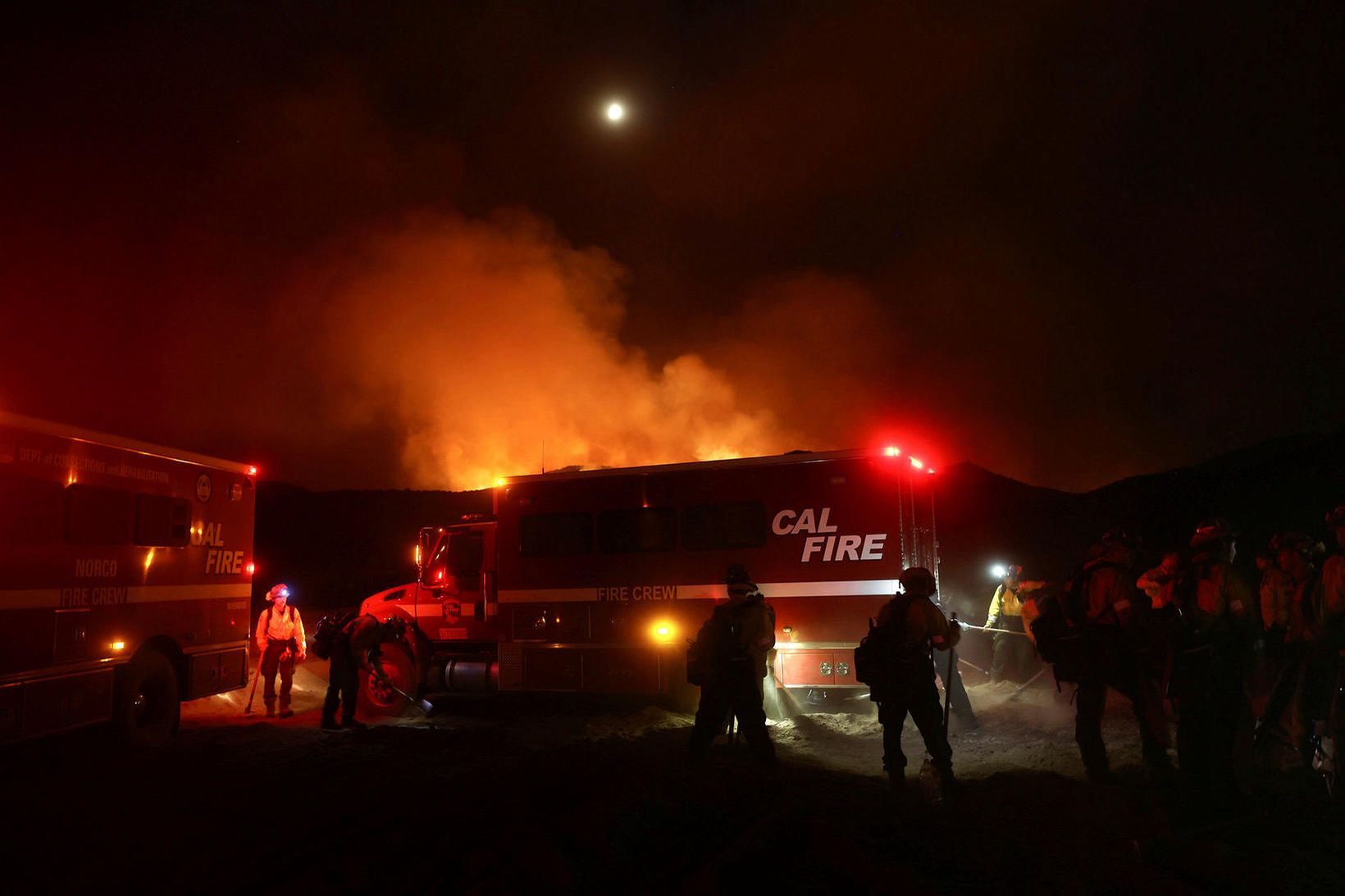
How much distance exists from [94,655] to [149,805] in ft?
8.76

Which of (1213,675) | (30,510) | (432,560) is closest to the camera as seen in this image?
(1213,675)

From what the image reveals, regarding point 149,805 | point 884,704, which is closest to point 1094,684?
point 884,704

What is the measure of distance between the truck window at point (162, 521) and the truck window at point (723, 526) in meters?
5.50

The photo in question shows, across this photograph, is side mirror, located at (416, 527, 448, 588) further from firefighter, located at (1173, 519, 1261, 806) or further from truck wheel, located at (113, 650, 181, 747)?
firefighter, located at (1173, 519, 1261, 806)

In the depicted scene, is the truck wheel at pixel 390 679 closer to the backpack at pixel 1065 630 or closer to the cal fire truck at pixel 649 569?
the cal fire truck at pixel 649 569

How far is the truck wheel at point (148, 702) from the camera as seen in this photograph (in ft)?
29.9

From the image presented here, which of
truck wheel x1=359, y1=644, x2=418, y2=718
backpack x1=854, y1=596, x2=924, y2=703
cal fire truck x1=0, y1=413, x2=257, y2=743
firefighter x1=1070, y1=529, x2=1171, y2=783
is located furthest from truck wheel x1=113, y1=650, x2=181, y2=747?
firefighter x1=1070, y1=529, x2=1171, y2=783

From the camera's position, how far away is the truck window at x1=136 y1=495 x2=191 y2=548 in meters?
9.61

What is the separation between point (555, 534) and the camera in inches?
463

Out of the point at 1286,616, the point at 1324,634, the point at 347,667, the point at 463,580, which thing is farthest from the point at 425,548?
the point at 1324,634

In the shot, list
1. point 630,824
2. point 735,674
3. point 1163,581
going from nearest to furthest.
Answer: point 630,824, point 1163,581, point 735,674

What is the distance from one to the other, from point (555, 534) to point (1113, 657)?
6.86 meters

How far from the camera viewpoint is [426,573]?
1249 cm

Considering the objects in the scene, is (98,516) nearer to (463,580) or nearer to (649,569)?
(463,580)
